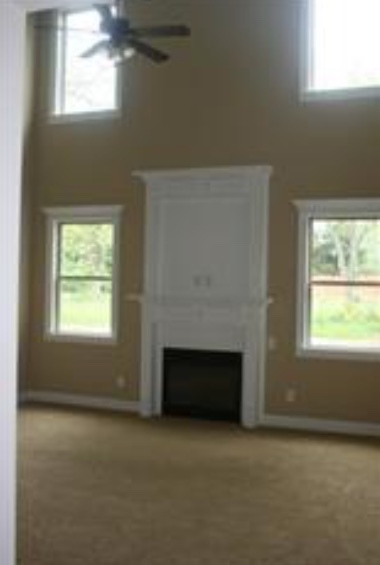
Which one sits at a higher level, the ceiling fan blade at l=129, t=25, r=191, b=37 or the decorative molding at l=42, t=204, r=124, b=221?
the ceiling fan blade at l=129, t=25, r=191, b=37

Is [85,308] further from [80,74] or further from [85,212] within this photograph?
[80,74]

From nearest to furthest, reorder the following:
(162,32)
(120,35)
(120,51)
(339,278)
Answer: (120,35)
(120,51)
(162,32)
(339,278)

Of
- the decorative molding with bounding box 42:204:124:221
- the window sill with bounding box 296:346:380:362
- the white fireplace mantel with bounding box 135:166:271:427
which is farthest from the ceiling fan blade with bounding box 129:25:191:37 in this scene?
the window sill with bounding box 296:346:380:362

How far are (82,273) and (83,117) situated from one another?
1979mm

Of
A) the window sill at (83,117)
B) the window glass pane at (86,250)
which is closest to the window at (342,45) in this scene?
the window sill at (83,117)

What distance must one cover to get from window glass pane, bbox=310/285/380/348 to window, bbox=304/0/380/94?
2.17 meters

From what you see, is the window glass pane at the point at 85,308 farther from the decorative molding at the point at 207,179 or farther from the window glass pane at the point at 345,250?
the window glass pane at the point at 345,250

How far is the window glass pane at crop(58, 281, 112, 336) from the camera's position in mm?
8211

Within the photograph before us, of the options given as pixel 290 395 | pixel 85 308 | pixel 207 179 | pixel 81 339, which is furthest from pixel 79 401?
pixel 207 179

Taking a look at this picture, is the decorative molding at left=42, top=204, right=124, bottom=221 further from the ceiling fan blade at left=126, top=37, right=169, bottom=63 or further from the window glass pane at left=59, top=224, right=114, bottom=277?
the ceiling fan blade at left=126, top=37, right=169, bottom=63

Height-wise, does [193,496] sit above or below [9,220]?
below

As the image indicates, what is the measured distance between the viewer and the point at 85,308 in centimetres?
838

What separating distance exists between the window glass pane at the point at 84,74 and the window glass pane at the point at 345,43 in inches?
101

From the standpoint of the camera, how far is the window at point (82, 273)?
26.7ft
